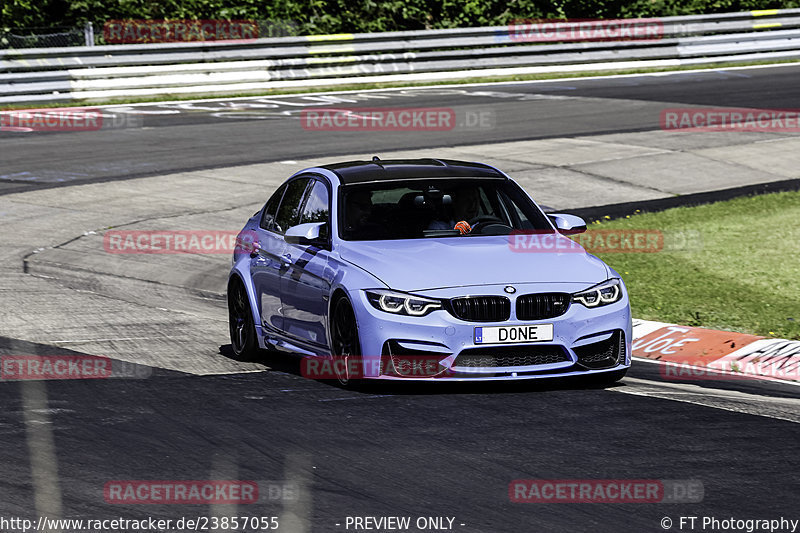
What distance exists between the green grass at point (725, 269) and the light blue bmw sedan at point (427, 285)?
2285 millimetres

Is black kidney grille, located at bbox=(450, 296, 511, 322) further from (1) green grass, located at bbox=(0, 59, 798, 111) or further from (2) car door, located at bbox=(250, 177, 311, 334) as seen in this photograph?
(1) green grass, located at bbox=(0, 59, 798, 111)

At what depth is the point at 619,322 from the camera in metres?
8.90

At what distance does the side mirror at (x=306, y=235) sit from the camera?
956 cm

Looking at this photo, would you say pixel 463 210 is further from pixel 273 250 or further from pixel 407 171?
pixel 273 250

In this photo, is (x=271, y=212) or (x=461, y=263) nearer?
(x=461, y=263)

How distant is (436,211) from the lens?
9.86 meters

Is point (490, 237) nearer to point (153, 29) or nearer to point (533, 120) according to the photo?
point (533, 120)

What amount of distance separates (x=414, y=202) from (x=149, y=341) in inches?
109

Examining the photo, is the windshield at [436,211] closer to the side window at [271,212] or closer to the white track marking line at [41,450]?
the side window at [271,212]

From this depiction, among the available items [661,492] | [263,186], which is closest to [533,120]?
[263,186]

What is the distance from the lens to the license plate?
A: 28.1 ft

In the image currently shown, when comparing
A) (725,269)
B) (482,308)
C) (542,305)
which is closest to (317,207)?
(482,308)

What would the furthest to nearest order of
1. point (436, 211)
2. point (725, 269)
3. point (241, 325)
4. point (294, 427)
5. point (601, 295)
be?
point (725, 269), point (241, 325), point (436, 211), point (601, 295), point (294, 427)

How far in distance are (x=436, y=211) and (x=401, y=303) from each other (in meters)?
1.40
